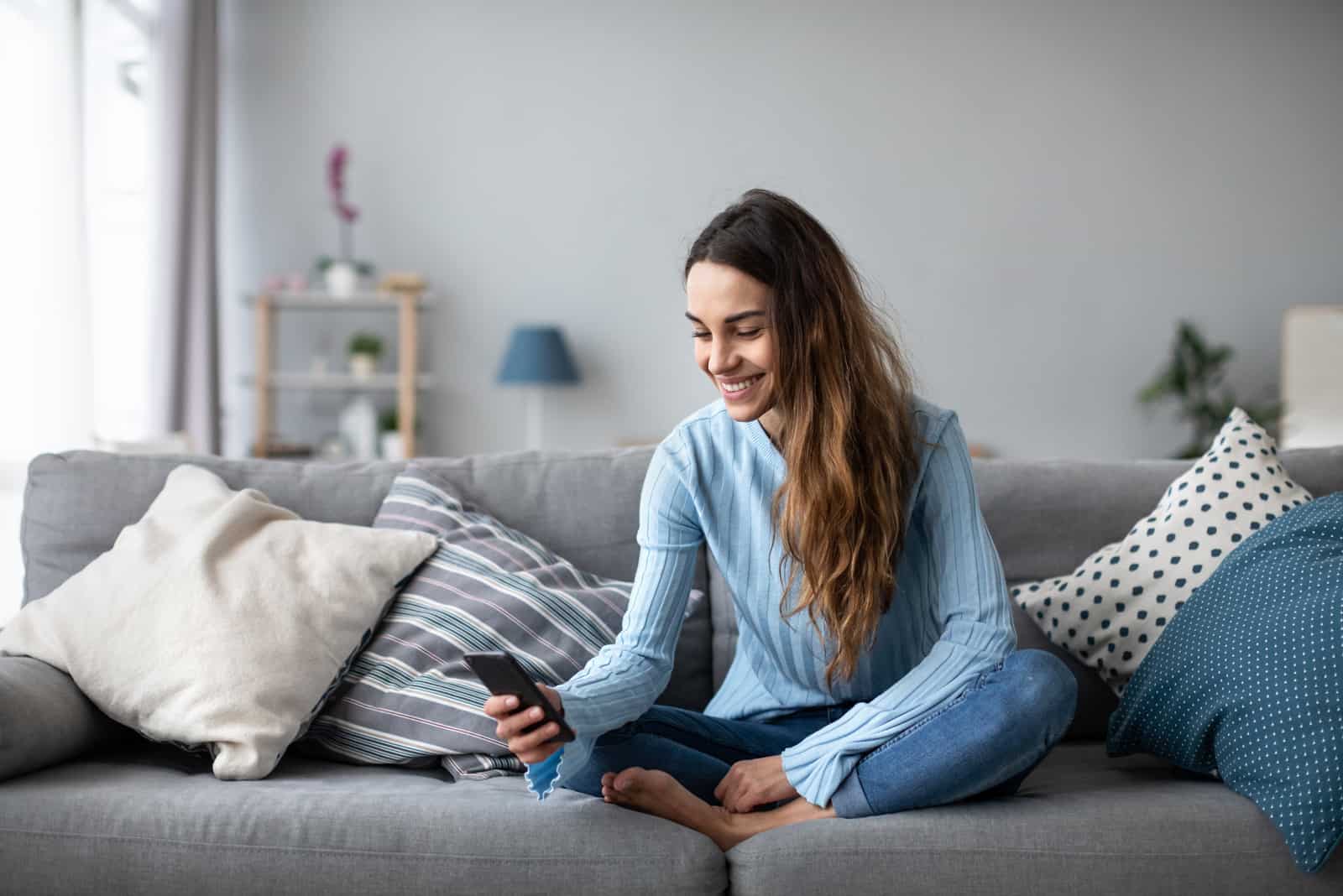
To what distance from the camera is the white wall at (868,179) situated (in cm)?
504

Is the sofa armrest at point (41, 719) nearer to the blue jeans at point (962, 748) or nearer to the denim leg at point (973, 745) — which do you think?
the blue jeans at point (962, 748)

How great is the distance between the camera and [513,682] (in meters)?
1.20

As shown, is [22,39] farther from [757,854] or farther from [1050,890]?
[1050,890]

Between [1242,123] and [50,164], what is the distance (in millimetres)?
4598

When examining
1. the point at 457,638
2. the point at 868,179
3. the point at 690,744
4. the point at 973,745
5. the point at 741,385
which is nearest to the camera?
the point at 973,745

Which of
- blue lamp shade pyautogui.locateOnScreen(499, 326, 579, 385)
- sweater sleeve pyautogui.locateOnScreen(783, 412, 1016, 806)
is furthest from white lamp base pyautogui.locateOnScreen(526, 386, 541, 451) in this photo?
sweater sleeve pyautogui.locateOnScreen(783, 412, 1016, 806)

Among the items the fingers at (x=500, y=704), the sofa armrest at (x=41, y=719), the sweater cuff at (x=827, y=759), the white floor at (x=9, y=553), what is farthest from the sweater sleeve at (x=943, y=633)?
the white floor at (x=9, y=553)

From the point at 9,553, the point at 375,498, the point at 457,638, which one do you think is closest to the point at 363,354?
the point at 9,553

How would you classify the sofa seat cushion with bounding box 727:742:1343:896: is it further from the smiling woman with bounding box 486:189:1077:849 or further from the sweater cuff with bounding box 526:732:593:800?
the sweater cuff with bounding box 526:732:593:800

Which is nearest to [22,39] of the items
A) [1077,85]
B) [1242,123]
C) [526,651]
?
[526,651]

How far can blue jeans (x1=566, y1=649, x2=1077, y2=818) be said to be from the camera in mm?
1309

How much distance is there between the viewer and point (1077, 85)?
510cm

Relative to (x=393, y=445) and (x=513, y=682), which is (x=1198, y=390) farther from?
(x=513, y=682)

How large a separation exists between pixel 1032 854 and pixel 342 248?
4.30 metres
